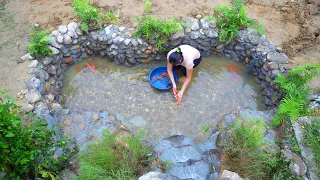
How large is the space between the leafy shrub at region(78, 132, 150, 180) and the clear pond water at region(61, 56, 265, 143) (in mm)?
895

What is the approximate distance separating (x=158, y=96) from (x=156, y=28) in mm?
1452

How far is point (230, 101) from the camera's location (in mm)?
5465

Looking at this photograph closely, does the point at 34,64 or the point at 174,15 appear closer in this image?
the point at 34,64

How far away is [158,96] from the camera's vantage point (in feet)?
18.0

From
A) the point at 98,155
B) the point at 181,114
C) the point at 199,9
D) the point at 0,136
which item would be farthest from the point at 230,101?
the point at 0,136

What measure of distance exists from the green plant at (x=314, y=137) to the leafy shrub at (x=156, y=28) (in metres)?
3.07

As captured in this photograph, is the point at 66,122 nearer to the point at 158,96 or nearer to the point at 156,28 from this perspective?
the point at 158,96

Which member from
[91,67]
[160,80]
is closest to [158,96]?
[160,80]

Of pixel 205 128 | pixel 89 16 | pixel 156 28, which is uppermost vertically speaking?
pixel 89 16

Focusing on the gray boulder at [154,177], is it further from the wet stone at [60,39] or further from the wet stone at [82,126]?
the wet stone at [60,39]

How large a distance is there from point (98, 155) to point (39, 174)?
837 millimetres

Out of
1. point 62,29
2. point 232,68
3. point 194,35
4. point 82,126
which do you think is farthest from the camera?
point 232,68

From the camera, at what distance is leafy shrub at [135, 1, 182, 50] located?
216 inches

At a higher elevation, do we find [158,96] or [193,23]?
[193,23]
